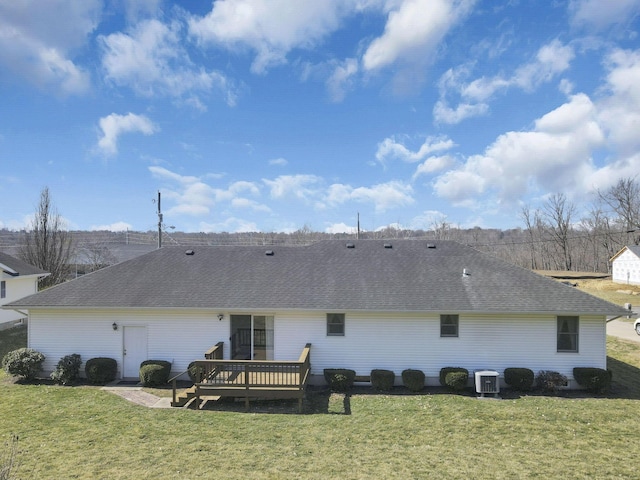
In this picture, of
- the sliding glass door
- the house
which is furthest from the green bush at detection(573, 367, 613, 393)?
the house

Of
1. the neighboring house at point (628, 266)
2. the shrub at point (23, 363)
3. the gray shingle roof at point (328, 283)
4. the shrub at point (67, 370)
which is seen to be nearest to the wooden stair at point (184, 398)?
the gray shingle roof at point (328, 283)

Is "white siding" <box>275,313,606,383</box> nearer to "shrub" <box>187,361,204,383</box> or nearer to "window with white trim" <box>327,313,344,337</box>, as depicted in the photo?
"window with white trim" <box>327,313,344,337</box>

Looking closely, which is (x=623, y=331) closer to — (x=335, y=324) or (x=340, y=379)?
(x=335, y=324)

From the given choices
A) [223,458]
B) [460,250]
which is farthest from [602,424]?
[223,458]

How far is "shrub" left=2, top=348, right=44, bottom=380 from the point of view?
1308 centimetres

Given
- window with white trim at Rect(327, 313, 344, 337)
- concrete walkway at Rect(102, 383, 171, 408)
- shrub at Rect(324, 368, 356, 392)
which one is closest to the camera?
concrete walkway at Rect(102, 383, 171, 408)

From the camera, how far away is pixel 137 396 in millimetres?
12031

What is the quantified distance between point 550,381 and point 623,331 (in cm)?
1523

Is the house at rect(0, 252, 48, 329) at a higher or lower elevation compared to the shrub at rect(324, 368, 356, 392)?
higher

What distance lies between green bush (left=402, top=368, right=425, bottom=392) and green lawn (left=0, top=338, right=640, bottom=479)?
15.3 inches

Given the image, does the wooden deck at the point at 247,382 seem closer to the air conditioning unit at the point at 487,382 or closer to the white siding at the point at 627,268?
the air conditioning unit at the point at 487,382

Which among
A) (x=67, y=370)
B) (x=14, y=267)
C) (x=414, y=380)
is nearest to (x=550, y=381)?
(x=414, y=380)

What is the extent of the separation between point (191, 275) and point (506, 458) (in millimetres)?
12666

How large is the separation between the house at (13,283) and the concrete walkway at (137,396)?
14506 millimetres
